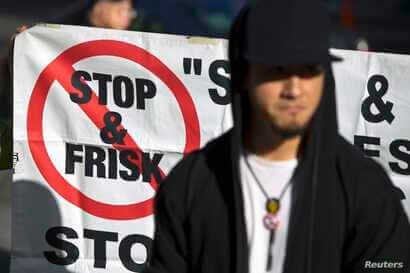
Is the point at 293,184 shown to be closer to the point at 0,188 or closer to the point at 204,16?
the point at 0,188

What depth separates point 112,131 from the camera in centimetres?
591

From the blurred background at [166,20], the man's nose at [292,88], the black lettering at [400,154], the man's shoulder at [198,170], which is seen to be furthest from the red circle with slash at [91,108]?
the man's nose at [292,88]

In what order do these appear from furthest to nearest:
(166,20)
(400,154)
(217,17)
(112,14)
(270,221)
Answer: (217,17) → (166,20) → (112,14) → (400,154) → (270,221)

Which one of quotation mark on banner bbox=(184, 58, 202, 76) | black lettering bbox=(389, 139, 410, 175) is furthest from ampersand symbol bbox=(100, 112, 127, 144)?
black lettering bbox=(389, 139, 410, 175)

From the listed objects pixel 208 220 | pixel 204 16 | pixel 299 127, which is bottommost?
pixel 204 16

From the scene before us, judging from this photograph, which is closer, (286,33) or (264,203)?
(286,33)

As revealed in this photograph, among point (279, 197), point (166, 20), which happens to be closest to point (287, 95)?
point (279, 197)

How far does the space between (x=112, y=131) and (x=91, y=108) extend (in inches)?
5.5

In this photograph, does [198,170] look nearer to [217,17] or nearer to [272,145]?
[272,145]

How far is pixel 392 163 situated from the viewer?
6.00 metres

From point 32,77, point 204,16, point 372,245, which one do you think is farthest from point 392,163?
point 204,16

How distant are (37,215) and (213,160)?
202 centimetres

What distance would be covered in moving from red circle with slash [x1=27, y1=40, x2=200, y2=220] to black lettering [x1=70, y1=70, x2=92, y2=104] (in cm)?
2

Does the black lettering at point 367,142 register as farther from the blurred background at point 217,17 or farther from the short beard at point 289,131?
the blurred background at point 217,17
